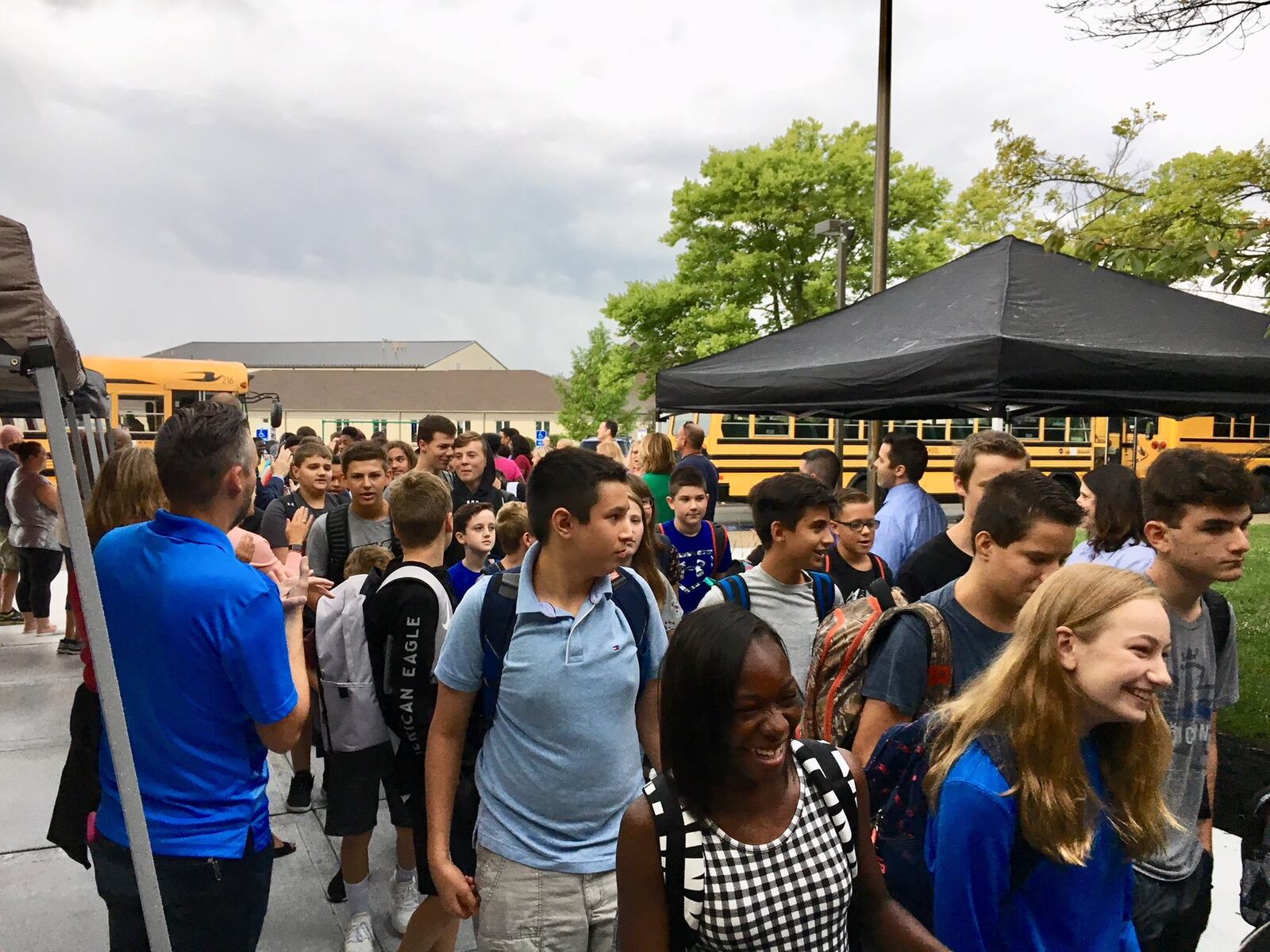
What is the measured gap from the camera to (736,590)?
3.45m

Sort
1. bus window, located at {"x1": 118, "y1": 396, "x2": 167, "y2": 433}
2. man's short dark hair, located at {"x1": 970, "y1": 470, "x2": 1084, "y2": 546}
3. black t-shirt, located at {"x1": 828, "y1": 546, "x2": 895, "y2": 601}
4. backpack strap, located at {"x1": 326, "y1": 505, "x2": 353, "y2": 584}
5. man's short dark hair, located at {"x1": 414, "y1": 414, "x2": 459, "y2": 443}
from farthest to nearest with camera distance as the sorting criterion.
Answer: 1. bus window, located at {"x1": 118, "y1": 396, "x2": 167, "y2": 433}
2. man's short dark hair, located at {"x1": 414, "y1": 414, "x2": 459, "y2": 443}
3. backpack strap, located at {"x1": 326, "y1": 505, "x2": 353, "y2": 584}
4. black t-shirt, located at {"x1": 828, "y1": 546, "x2": 895, "y2": 601}
5. man's short dark hair, located at {"x1": 970, "y1": 470, "x2": 1084, "y2": 546}

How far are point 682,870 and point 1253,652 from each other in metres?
8.82

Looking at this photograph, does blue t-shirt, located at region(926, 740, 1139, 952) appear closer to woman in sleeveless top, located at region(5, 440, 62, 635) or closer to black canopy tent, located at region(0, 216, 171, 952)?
black canopy tent, located at region(0, 216, 171, 952)

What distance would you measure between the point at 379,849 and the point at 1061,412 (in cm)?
450

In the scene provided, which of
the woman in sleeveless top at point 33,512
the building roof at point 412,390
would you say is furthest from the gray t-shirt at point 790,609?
the building roof at point 412,390

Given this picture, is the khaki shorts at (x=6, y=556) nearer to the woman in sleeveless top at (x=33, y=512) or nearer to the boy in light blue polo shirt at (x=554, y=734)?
the woman in sleeveless top at (x=33, y=512)

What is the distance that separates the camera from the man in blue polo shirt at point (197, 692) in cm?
216

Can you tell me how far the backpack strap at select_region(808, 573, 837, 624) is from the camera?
3.47 metres

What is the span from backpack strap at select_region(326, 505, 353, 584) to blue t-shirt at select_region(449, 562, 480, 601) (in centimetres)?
73

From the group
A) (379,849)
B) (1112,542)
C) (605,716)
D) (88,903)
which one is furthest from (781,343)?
(88,903)

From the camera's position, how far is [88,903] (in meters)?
4.09

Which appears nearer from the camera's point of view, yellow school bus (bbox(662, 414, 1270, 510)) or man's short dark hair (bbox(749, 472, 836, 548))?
man's short dark hair (bbox(749, 472, 836, 548))

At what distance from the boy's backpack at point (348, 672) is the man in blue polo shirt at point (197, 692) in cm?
139

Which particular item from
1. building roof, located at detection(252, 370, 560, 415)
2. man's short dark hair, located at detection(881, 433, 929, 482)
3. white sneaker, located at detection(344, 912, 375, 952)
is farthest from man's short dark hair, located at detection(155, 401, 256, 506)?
building roof, located at detection(252, 370, 560, 415)
